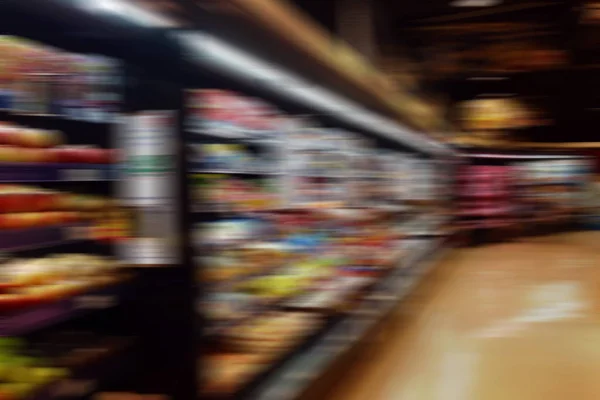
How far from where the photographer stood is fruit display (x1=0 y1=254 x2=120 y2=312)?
1.87m

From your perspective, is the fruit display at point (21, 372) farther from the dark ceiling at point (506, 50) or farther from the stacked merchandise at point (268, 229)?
the dark ceiling at point (506, 50)

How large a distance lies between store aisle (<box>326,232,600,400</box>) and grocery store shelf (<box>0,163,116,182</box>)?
5.30 feet

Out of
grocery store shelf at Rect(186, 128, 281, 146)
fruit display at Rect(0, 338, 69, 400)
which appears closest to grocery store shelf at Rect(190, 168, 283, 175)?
grocery store shelf at Rect(186, 128, 281, 146)

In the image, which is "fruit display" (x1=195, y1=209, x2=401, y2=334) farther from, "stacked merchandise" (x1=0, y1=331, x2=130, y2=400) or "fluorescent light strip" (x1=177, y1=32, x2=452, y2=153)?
"fluorescent light strip" (x1=177, y1=32, x2=452, y2=153)

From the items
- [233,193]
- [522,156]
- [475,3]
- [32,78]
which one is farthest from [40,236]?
[522,156]

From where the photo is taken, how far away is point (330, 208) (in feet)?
13.1

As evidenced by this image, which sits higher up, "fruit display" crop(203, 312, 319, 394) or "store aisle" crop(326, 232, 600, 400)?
"fruit display" crop(203, 312, 319, 394)

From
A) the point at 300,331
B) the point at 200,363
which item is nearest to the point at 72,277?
the point at 200,363

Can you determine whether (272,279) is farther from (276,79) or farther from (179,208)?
(179,208)

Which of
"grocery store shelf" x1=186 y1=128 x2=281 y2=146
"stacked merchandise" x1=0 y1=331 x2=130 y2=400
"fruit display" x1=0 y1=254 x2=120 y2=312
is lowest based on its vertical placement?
"stacked merchandise" x1=0 y1=331 x2=130 y2=400

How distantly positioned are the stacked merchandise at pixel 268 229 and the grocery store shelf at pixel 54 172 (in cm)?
32

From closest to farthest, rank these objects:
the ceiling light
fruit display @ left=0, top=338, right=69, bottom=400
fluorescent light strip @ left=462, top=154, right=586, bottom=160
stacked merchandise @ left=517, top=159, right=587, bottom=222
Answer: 1. fruit display @ left=0, top=338, right=69, bottom=400
2. the ceiling light
3. fluorescent light strip @ left=462, top=154, right=586, bottom=160
4. stacked merchandise @ left=517, top=159, right=587, bottom=222

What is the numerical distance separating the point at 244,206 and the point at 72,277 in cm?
86

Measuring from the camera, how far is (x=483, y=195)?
973 cm
